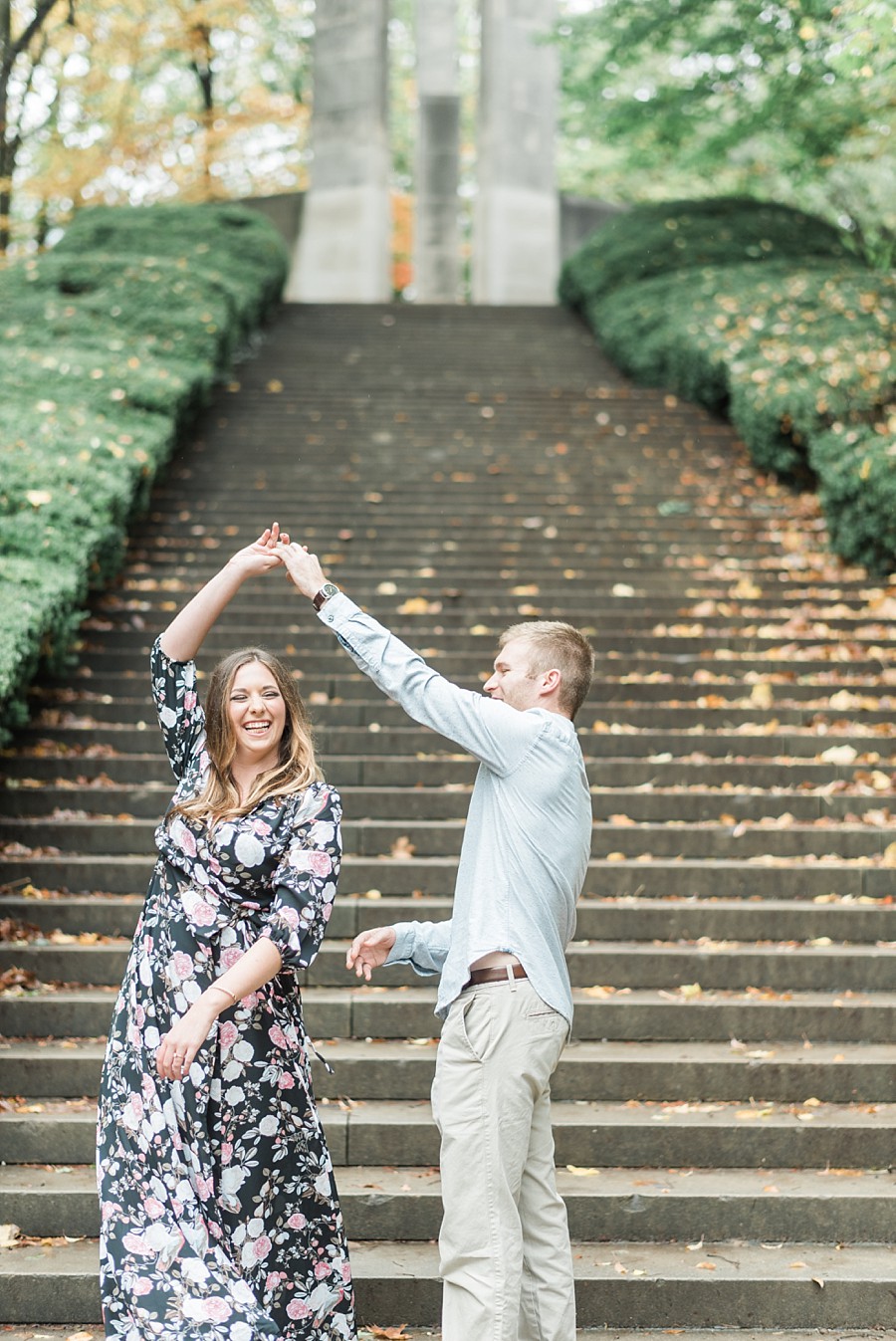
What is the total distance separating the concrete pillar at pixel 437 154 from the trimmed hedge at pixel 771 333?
6961mm

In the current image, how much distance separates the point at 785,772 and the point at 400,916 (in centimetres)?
211

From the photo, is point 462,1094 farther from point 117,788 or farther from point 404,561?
point 404,561

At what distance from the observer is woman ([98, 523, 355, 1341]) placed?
9.27 ft

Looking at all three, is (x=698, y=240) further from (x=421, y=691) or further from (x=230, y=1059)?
(x=230, y=1059)

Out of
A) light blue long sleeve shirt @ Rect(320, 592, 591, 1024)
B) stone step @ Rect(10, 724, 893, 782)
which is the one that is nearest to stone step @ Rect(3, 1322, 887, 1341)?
light blue long sleeve shirt @ Rect(320, 592, 591, 1024)

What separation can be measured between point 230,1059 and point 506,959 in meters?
0.64

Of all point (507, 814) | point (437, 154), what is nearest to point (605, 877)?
point (507, 814)

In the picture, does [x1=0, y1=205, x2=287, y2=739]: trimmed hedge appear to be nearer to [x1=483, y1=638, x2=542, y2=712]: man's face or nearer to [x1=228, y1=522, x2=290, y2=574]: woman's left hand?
[x1=228, y1=522, x2=290, y2=574]: woman's left hand

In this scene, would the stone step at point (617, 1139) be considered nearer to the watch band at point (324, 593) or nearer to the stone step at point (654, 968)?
the stone step at point (654, 968)

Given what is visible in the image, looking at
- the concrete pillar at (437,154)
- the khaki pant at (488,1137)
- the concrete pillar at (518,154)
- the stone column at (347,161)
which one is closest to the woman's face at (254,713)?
the khaki pant at (488,1137)

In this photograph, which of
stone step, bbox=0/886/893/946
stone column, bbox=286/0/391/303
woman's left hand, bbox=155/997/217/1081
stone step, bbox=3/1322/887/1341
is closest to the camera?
woman's left hand, bbox=155/997/217/1081

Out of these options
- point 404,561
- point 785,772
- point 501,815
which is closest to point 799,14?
point 404,561

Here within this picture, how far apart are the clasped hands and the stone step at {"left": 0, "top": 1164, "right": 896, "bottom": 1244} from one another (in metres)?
2.06

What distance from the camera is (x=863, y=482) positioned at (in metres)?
9.00
